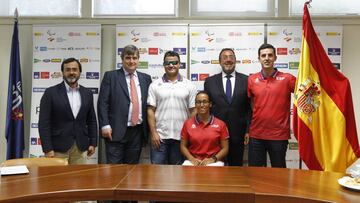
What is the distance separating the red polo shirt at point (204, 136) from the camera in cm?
319

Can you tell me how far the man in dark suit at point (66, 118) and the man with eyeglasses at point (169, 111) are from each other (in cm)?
68

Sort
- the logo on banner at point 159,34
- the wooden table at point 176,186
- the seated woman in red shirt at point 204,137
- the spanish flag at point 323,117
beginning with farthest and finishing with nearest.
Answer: the logo on banner at point 159,34, the seated woman in red shirt at point 204,137, the spanish flag at point 323,117, the wooden table at point 176,186

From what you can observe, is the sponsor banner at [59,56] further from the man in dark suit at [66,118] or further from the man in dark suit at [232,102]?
the man in dark suit at [232,102]

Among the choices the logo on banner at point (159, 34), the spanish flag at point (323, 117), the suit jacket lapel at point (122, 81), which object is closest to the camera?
the spanish flag at point (323, 117)

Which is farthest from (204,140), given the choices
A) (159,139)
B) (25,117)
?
(25,117)

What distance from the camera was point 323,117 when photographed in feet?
10.0

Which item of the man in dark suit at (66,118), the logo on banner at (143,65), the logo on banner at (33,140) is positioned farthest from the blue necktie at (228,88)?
the logo on banner at (33,140)

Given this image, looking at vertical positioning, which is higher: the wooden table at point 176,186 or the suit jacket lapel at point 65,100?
the suit jacket lapel at point 65,100

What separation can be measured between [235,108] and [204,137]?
493mm

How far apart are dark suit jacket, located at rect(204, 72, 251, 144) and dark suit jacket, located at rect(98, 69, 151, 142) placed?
2.42 ft

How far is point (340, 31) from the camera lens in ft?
12.5

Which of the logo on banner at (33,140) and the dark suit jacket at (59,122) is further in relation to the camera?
the logo on banner at (33,140)

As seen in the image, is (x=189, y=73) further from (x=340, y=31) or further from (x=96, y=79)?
(x=340, y=31)

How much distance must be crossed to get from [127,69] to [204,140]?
44.4 inches
